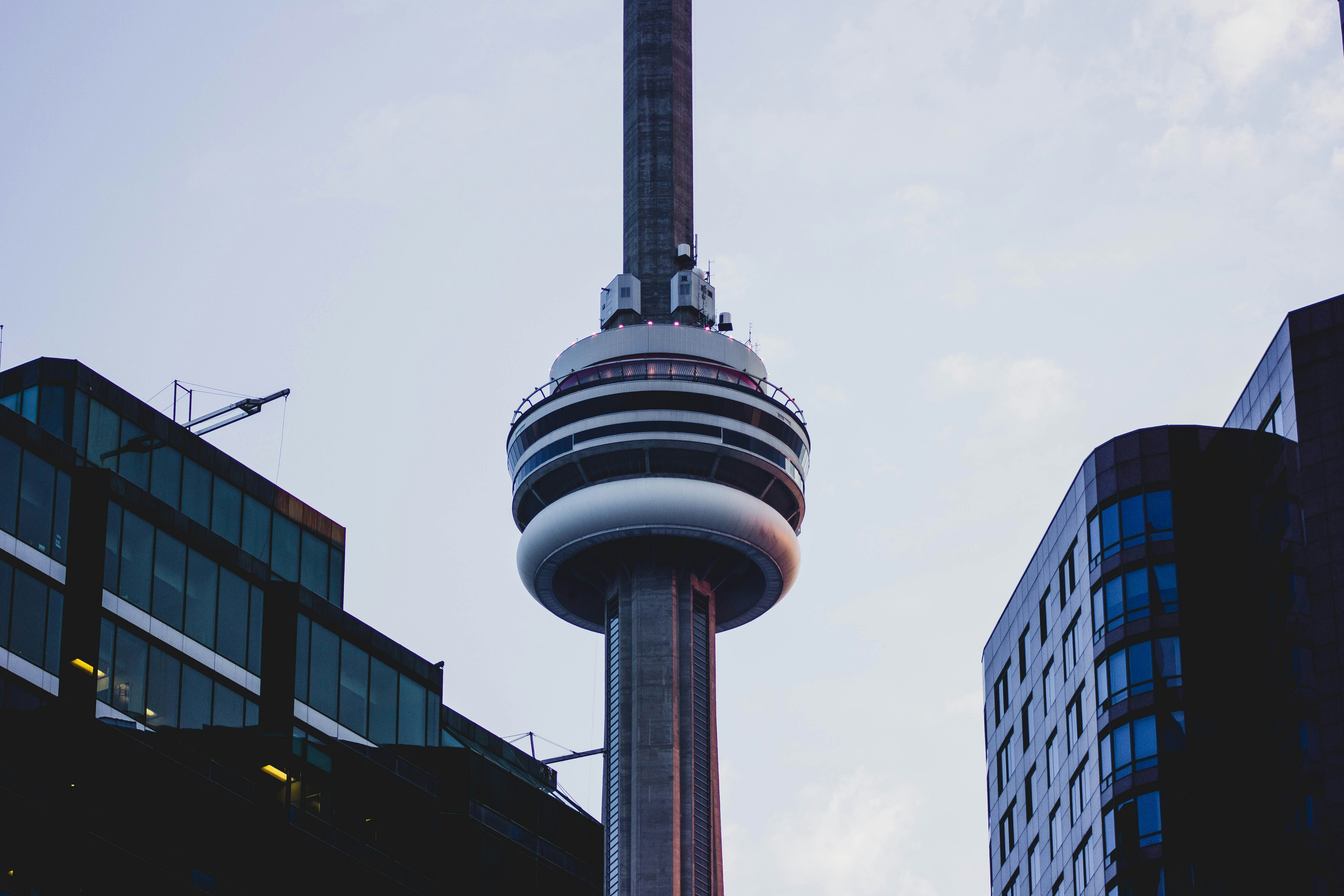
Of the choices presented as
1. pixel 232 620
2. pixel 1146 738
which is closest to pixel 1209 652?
pixel 1146 738

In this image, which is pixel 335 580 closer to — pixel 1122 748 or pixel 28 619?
pixel 28 619

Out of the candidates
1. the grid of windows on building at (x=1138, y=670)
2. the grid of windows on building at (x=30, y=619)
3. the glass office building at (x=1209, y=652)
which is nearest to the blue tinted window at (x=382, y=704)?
the grid of windows on building at (x=30, y=619)

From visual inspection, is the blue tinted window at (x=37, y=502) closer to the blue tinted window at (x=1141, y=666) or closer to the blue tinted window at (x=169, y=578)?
the blue tinted window at (x=169, y=578)

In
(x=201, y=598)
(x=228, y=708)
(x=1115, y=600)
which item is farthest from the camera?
(x=1115, y=600)

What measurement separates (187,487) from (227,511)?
158 centimetres

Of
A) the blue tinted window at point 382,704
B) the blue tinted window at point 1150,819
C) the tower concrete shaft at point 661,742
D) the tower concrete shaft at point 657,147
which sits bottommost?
the blue tinted window at point 382,704

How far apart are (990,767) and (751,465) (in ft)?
213

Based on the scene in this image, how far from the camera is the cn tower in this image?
164 metres

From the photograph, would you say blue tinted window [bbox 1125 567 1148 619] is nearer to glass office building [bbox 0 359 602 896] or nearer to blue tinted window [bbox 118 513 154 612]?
glass office building [bbox 0 359 602 896]

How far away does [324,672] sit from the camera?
6150 centimetres

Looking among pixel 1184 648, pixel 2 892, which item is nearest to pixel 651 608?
pixel 1184 648

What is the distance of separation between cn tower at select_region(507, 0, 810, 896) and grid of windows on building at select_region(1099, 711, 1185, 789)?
7857 cm

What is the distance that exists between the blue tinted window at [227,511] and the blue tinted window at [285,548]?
1.34 m

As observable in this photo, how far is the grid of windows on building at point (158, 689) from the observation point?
5400 cm
